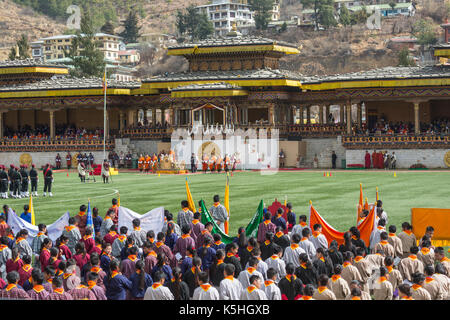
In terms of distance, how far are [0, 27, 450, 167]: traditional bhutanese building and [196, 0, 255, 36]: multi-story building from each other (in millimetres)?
126732

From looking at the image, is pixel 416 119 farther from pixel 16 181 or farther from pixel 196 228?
pixel 196 228

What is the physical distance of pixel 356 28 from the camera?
146 meters

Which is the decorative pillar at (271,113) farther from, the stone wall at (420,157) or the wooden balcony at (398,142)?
the stone wall at (420,157)

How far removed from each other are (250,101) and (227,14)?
13773 cm

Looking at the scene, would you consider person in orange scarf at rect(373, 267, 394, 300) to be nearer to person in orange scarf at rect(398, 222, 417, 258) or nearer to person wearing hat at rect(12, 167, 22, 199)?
person in orange scarf at rect(398, 222, 417, 258)

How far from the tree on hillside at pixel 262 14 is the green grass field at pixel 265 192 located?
354ft

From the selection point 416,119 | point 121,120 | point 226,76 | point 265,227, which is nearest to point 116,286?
point 265,227

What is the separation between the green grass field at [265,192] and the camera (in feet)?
95.3

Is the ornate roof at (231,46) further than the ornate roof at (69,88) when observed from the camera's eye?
No

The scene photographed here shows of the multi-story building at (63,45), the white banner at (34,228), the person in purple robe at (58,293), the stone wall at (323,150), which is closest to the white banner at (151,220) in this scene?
the white banner at (34,228)

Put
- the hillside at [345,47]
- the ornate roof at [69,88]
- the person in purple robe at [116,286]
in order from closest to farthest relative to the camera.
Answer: the person in purple robe at [116,286], the ornate roof at [69,88], the hillside at [345,47]

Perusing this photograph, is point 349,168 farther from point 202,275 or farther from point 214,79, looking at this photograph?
point 202,275

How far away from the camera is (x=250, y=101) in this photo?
59.8 meters

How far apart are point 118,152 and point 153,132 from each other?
3399 mm
